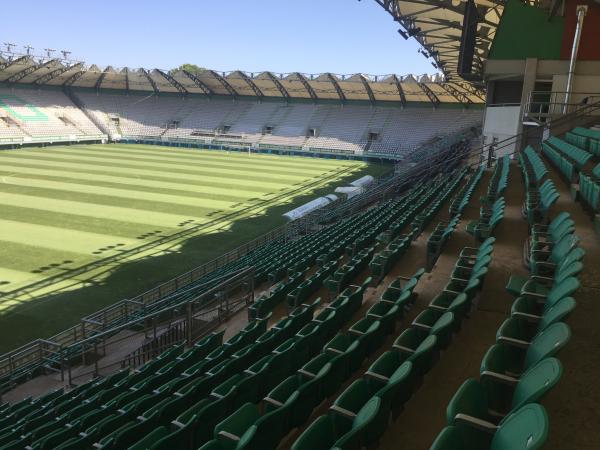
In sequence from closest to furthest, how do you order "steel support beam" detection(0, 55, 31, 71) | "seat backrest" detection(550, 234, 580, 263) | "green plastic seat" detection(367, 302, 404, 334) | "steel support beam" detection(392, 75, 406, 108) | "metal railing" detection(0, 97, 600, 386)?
"green plastic seat" detection(367, 302, 404, 334)
"seat backrest" detection(550, 234, 580, 263)
"metal railing" detection(0, 97, 600, 386)
"steel support beam" detection(392, 75, 406, 108)
"steel support beam" detection(0, 55, 31, 71)

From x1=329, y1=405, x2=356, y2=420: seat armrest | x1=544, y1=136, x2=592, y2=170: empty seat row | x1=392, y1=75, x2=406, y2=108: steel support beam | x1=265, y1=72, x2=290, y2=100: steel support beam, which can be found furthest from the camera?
x1=265, y1=72, x2=290, y2=100: steel support beam

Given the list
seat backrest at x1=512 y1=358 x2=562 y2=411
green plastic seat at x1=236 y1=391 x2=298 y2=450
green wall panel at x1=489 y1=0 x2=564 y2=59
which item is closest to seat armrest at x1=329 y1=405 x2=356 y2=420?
green plastic seat at x1=236 y1=391 x2=298 y2=450

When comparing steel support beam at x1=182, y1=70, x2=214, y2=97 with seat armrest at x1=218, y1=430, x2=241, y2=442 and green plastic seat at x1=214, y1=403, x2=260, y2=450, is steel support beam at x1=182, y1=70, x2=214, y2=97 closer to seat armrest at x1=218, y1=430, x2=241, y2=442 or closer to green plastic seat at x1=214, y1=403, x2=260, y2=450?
Result: green plastic seat at x1=214, y1=403, x2=260, y2=450

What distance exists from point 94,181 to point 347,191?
15842mm

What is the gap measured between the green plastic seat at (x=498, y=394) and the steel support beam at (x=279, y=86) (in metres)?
48.3

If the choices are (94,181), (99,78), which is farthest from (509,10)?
(99,78)

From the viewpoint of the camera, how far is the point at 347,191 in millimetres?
24672

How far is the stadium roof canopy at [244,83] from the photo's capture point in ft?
149

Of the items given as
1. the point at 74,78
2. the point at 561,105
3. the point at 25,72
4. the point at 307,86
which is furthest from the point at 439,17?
the point at 74,78

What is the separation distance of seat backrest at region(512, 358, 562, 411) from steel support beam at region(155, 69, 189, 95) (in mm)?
54462

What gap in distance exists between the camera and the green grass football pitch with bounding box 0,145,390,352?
13320 mm

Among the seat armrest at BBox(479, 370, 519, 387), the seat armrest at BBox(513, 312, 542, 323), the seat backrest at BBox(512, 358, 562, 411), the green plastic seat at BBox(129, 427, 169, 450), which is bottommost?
the green plastic seat at BBox(129, 427, 169, 450)

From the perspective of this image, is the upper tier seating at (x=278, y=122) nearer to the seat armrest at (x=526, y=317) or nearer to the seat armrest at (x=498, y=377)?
the seat armrest at (x=526, y=317)

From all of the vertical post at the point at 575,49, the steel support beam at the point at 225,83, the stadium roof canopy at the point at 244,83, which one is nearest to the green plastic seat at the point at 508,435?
the vertical post at the point at 575,49
